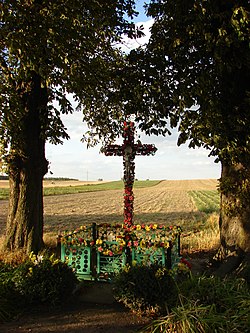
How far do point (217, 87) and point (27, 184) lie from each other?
220 inches

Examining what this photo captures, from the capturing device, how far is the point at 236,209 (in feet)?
25.0

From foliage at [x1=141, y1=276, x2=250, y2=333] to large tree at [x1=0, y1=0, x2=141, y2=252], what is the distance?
5197 mm

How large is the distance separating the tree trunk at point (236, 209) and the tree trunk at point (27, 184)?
199 inches

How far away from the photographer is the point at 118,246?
265 inches

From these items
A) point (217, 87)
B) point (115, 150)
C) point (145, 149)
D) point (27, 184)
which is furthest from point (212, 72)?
point (27, 184)

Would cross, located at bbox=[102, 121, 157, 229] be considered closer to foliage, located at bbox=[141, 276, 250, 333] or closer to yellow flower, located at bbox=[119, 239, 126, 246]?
yellow flower, located at bbox=[119, 239, 126, 246]

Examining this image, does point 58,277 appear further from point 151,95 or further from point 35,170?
point 151,95

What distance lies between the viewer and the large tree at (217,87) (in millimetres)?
6637

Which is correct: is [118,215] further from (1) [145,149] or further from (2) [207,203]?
(1) [145,149]

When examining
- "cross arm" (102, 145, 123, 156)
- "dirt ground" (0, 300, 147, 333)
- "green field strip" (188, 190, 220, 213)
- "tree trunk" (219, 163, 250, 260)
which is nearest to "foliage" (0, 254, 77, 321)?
"dirt ground" (0, 300, 147, 333)

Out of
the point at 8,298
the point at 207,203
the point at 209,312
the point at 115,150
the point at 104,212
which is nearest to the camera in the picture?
the point at 209,312

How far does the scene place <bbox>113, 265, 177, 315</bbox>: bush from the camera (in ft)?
Result: 16.3

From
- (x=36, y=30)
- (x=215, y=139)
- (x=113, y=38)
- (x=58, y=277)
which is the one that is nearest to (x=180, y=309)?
(x=58, y=277)

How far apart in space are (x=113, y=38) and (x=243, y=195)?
660cm
